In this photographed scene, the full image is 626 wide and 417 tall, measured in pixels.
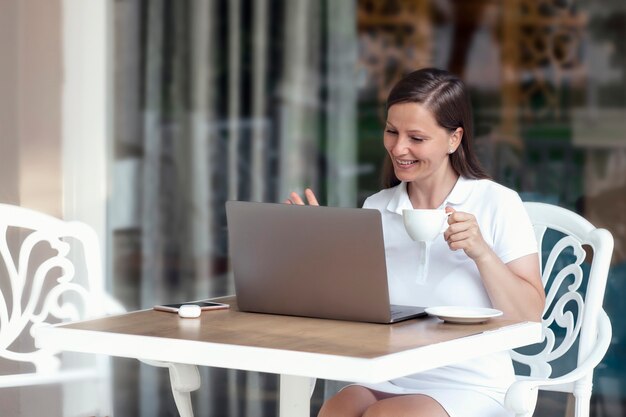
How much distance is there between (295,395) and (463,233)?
0.45 m

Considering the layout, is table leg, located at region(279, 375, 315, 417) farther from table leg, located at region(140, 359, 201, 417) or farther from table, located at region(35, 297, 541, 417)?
table leg, located at region(140, 359, 201, 417)

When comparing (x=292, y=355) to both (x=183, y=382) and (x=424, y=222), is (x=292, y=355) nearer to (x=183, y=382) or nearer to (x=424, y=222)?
(x=424, y=222)

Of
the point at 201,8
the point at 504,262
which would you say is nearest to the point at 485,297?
the point at 504,262

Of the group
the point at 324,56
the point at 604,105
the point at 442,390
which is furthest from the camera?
the point at 324,56

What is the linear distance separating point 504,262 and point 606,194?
3.86 feet

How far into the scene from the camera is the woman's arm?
6.43ft

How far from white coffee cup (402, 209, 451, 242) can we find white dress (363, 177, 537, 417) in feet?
0.81

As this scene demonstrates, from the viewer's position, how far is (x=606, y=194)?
10.5 ft

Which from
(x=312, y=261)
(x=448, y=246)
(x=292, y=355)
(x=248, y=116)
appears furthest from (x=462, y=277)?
(x=248, y=116)

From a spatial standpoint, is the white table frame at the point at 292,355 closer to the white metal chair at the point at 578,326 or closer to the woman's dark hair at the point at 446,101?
the white metal chair at the point at 578,326

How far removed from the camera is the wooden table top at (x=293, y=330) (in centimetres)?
158

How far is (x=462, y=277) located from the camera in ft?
7.06

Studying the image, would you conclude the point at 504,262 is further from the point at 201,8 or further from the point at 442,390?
the point at 201,8

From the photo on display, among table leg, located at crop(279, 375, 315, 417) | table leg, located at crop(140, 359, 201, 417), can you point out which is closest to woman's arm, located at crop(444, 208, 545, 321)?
table leg, located at crop(279, 375, 315, 417)
